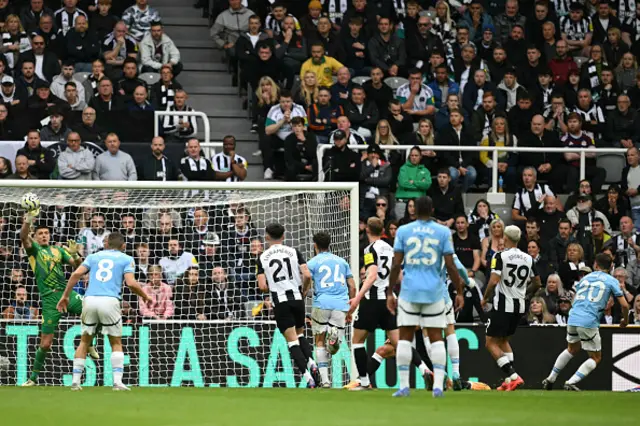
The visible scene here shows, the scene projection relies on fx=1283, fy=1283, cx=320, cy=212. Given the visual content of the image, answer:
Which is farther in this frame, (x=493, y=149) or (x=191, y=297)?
(x=493, y=149)

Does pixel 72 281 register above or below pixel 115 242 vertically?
below

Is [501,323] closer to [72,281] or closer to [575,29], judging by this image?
[72,281]

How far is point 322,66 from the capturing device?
22.2m

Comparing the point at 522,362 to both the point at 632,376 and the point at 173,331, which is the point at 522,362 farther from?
the point at 173,331

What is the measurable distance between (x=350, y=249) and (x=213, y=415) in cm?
675

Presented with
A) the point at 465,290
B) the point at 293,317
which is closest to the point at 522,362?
the point at 465,290

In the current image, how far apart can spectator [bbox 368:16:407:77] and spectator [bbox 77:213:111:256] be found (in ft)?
23.6

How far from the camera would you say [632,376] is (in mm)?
18594

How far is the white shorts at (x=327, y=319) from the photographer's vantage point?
49.0ft

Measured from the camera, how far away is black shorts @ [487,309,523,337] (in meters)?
16.1

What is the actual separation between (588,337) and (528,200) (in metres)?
5.44

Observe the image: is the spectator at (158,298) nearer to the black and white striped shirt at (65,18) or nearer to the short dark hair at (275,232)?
the short dark hair at (275,232)

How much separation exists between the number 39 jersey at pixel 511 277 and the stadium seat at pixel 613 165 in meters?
6.82

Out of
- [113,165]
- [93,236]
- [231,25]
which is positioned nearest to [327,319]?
[93,236]
